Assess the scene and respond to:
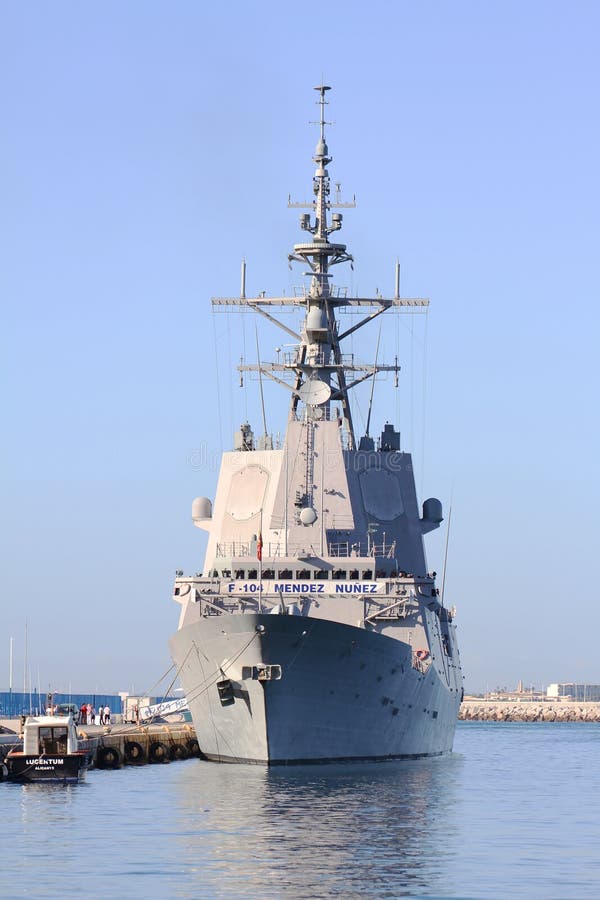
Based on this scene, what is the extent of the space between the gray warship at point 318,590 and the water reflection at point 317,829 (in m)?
1.35

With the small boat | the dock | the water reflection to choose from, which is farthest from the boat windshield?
the water reflection

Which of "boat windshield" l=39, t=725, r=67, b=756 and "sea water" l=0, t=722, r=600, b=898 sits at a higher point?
"boat windshield" l=39, t=725, r=67, b=756

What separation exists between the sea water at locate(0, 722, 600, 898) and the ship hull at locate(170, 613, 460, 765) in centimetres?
69

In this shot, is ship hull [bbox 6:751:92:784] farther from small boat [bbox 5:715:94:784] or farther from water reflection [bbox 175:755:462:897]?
water reflection [bbox 175:755:462:897]

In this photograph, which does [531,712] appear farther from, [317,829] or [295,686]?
[317,829]

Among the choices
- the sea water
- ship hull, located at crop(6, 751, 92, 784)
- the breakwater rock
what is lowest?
the sea water

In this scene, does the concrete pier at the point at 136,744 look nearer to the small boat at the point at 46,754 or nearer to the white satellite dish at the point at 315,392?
the small boat at the point at 46,754

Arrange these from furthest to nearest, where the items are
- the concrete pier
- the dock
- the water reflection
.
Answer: the concrete pier → the dock → the water reflection

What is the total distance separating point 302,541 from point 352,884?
73.8 ft

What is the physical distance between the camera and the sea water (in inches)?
897

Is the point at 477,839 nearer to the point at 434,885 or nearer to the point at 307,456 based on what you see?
the point at 434,885

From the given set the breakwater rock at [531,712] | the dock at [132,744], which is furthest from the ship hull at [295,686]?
the breakwater rock at [531,712]

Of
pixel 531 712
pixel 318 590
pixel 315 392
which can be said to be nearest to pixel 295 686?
pixel 318 590

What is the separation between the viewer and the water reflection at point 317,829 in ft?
75.4
